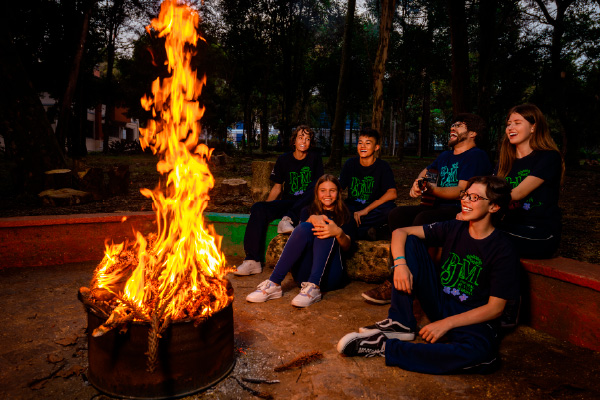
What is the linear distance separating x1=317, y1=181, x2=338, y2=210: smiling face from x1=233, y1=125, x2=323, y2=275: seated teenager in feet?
2.47

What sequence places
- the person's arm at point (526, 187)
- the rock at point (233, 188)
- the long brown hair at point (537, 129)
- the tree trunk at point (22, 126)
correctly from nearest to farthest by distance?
the person's arm at point (526, 187)
the long brown hair at point (537, 129)
the tree trunk at point (22, 126)
the rock at point (233, 188)

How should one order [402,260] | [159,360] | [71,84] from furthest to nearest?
1. [71,84]
2. [402,260]
3. [159,360]

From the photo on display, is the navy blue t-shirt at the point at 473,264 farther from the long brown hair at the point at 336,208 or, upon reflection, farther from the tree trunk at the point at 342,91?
the tree trunk at the point at 342,91

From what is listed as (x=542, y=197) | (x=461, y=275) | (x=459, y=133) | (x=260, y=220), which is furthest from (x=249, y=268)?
(x=542, y=197)

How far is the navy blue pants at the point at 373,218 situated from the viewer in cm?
487

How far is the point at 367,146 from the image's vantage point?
4973 millimetres

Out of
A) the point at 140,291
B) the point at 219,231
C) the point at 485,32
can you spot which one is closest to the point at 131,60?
the point at 485,32

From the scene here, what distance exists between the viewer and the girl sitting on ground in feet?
13.5

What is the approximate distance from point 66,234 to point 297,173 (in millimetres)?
3228

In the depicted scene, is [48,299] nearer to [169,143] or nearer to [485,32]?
[169,143]

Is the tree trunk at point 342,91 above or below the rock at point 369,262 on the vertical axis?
above

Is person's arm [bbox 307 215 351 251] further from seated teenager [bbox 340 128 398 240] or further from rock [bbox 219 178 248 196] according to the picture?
rock [bbox 219 178 248 196]

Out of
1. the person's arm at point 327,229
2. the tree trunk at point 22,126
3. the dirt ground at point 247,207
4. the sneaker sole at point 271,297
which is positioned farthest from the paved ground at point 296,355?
the tree trunk at point 22,126

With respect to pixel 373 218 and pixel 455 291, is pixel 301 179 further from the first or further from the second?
pixel 455 291
